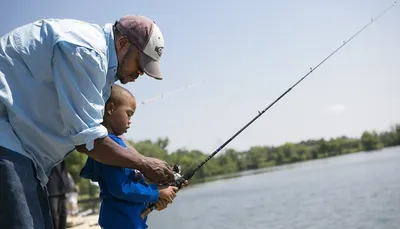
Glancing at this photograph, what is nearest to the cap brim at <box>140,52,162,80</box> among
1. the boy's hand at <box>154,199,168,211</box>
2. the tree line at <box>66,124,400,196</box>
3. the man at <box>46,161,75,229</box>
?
the boy's hand at <box>154,199,168,211</box>

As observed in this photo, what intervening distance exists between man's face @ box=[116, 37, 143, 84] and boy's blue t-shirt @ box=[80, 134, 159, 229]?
0.48 meters

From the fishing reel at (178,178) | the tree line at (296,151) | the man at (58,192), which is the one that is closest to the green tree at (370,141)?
the tree line at (296,151)

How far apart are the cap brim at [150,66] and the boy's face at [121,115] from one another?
20.9 inches

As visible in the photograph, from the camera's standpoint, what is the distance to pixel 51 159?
81.7 inches

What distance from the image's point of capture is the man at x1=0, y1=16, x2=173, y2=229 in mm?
1908

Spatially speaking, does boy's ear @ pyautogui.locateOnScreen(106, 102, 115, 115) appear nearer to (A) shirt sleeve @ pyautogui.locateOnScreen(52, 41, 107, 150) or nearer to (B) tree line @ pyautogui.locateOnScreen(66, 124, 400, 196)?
(A) shirt sleeve @ pyautogui.locateOnScreen(52, 41, 107, 150)

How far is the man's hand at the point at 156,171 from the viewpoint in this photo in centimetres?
224

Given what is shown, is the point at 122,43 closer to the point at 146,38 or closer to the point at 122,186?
the point at 146,38

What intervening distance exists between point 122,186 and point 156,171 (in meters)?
0.31

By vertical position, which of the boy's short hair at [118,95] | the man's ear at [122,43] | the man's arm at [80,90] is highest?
the man's ear at [122,43]

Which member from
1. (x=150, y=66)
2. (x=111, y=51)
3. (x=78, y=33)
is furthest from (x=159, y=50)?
(x=78, y=33)

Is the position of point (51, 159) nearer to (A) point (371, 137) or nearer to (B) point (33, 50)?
(B) point (33, 50)

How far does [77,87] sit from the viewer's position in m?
1.90

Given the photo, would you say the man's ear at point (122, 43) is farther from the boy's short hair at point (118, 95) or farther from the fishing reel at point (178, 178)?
the fishing reel at point (178, 178)
